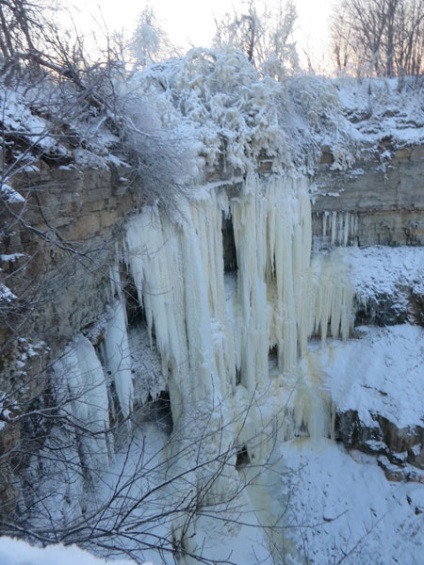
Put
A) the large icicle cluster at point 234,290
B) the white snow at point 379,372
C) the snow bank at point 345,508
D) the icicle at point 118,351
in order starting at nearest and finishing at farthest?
the icicle at point 118,351 → the large icicle cluster at point 234,290 → the snow bank at point 345,508 → the white snow at point 379,372

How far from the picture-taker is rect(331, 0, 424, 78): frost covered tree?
42.2 feet

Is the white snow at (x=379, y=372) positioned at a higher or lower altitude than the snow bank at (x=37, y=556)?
lower

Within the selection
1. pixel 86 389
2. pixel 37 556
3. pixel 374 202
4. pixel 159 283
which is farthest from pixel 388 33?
pixel 37 556

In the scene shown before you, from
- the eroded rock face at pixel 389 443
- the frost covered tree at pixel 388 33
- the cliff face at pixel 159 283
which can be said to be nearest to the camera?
the cliff face at pixel 159 283

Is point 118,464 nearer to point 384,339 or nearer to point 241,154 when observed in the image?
point 241,154

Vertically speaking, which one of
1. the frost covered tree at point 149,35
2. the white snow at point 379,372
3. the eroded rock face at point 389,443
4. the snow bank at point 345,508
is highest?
the frost covered tree at point 149,35

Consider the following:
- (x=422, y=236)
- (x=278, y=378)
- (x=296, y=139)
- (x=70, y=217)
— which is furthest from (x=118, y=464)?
(x=422, y=236)

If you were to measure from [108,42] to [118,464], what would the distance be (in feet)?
16.4

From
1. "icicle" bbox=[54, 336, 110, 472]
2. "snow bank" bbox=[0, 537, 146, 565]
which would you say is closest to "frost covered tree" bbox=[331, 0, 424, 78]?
"icicle" bbox=[54, 336, 110, 472]

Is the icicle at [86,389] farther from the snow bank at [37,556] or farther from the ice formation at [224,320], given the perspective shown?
the snow bank at [37,556]

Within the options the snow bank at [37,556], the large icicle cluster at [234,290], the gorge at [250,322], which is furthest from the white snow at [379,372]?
the snow bank at [37,556]

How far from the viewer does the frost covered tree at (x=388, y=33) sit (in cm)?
1288

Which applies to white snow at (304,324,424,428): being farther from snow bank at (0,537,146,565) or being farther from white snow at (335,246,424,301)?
snow bank at (0,537,146,565)

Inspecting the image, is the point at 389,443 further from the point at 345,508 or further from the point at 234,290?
the point at 234,290
